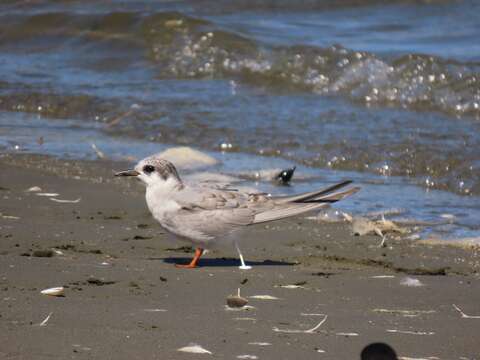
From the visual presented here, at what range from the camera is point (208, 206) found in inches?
218

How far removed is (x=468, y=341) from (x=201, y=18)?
37.8 ft

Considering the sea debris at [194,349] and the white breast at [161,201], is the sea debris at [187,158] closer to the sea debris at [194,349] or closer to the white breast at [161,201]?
the white breast at [161,201]

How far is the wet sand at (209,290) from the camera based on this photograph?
3.89 m

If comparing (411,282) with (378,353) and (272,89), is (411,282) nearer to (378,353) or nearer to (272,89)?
(378,353)

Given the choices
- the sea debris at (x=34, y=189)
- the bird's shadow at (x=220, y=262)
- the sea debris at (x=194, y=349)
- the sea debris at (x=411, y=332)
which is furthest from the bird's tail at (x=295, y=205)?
the sea debris at (x=34, y=189)

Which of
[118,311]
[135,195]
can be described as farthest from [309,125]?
[118,311]

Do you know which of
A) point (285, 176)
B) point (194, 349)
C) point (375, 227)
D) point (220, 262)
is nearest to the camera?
point (194, 349)

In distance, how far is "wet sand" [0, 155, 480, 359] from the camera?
153 inches

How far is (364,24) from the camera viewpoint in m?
15.0

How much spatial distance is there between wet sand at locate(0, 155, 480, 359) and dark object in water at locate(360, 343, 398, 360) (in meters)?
0.04

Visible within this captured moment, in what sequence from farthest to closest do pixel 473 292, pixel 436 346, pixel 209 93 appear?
pixel 209 93
pixel 473 292
pixel 436 346

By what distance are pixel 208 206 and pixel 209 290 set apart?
2.73 ft

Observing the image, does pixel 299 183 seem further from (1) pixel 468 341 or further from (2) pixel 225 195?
(1) pixel 468 341

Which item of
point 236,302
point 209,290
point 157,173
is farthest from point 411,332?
point 157,173
